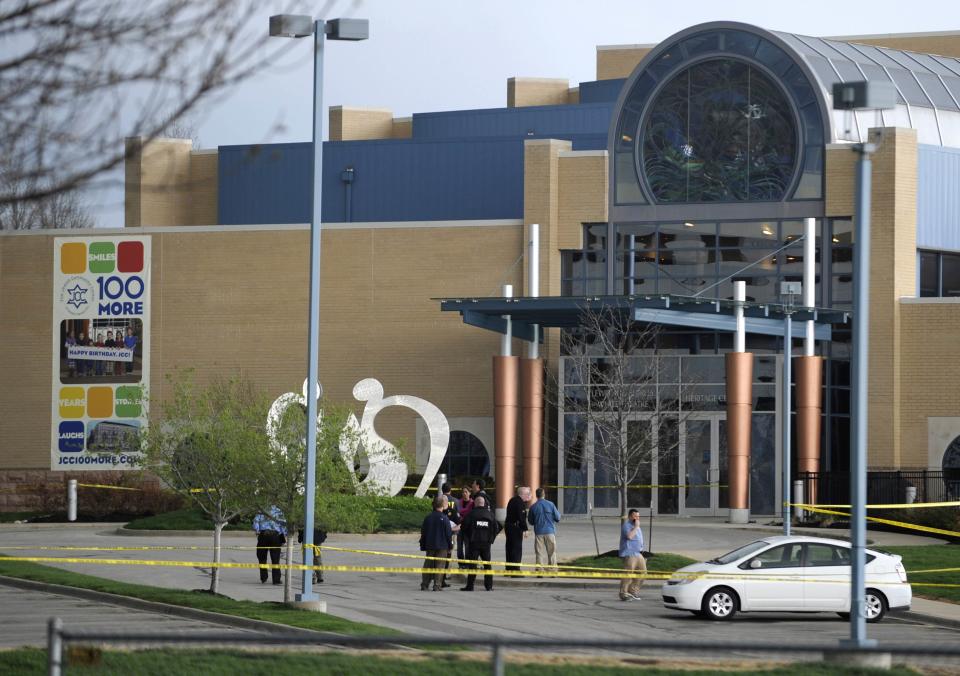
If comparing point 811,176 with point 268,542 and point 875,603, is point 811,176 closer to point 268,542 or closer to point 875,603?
point 268,542

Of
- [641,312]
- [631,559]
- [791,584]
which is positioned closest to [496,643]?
[791,584]

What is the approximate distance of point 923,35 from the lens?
61.2 meters

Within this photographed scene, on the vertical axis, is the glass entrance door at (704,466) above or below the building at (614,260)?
below

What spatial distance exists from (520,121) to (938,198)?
15793mm

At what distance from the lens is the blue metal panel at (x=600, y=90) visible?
2338 inches

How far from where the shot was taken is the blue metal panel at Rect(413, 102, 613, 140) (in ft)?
179

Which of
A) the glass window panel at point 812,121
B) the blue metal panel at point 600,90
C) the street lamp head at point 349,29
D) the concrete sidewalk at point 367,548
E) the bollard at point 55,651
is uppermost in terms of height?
the blue metal panel at point 600,90

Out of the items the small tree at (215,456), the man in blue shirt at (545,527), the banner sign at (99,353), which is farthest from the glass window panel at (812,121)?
the small tree at (215,456)

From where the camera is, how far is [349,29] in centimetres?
2323

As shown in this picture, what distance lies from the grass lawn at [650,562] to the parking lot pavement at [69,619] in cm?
997

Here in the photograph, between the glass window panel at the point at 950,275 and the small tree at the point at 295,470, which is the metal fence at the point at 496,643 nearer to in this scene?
the small tree at the point at 295,470

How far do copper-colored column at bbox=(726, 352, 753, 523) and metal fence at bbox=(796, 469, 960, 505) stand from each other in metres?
1.78

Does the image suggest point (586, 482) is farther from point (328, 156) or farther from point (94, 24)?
point (94, 24)

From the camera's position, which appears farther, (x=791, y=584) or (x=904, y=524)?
(x=904, y=524)
